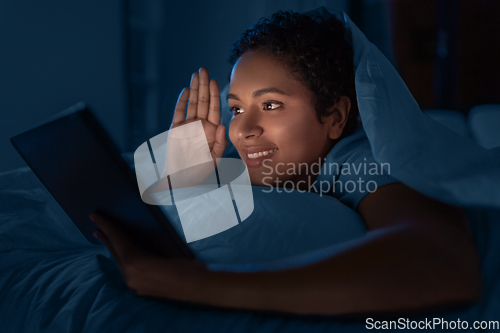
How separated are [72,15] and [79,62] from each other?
0.23m

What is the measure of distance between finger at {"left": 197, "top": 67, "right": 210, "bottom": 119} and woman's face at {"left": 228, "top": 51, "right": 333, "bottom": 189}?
0.64ft

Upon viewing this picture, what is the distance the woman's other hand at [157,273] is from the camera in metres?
0.40

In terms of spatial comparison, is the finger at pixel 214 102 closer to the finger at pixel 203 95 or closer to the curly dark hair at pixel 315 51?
the finger at pixel 203 95

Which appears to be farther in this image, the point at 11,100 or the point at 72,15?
the point at 72,15

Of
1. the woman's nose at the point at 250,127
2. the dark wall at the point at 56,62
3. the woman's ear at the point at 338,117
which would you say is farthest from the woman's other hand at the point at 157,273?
the dark wall at the point at 56,62

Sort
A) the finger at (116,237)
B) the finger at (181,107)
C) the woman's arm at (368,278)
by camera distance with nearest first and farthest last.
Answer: the woman's arm at (368,278) < the finger at (116,237) < the finger at (181,107)

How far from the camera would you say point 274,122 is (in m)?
0.73

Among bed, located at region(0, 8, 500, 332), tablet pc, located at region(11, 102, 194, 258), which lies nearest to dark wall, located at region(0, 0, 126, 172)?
bed, located at region(0, 8, 500, 332)

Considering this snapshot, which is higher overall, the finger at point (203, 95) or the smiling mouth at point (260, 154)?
the finger at point (203, 95)

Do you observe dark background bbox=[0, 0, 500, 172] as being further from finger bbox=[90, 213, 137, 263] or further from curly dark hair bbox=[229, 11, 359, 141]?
finger bbox=[90, 213, 137, 263]

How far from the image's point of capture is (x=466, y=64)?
1699 mm

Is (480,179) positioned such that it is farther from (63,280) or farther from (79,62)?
(79,62)

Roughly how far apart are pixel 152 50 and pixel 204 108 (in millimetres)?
1256

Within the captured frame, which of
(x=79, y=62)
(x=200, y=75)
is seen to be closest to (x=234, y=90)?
(x=200, y=75)
